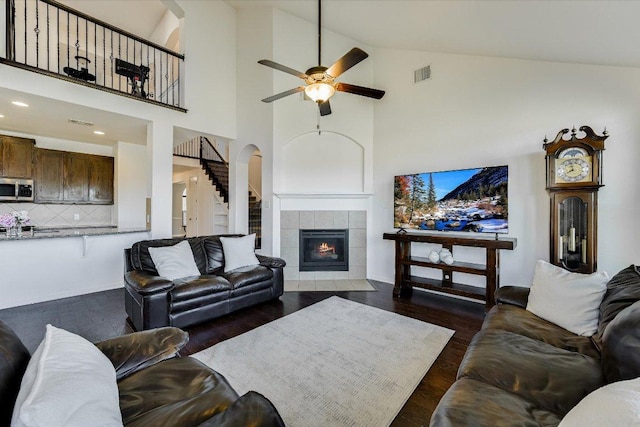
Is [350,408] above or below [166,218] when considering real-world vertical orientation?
below

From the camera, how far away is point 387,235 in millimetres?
4172

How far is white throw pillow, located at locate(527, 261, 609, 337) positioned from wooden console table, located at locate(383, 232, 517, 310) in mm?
1116

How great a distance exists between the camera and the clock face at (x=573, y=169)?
9.27 feet

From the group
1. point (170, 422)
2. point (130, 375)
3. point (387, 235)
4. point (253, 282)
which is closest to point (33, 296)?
point (253, 282)

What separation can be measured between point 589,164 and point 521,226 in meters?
0.95

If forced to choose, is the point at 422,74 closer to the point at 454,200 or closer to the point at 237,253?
the point at 454,200

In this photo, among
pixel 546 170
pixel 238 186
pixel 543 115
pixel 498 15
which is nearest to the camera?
pixel 498 15

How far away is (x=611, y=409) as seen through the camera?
78 centimetres

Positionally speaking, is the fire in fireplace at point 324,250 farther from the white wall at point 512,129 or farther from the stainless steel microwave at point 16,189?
the stainless steel microwave at point 16,189

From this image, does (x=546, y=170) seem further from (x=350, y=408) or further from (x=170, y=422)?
(x=170, y=422)

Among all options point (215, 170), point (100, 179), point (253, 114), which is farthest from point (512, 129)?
point (100, 179)

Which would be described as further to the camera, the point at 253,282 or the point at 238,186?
the point at 238,186

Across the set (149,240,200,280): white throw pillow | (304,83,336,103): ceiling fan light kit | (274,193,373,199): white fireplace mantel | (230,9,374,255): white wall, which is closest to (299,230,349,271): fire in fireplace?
(230,9,374,255): white wall

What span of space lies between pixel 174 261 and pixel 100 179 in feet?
13.6
